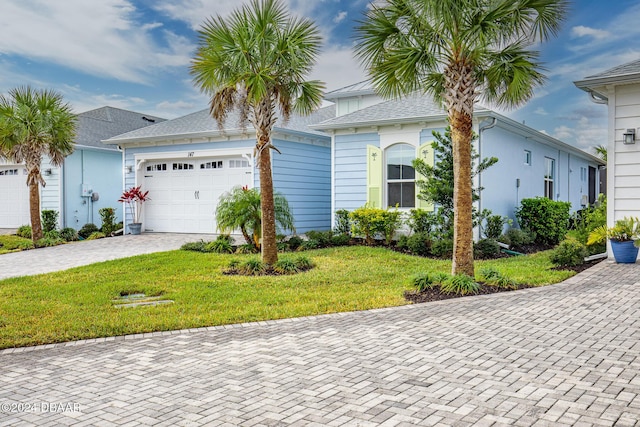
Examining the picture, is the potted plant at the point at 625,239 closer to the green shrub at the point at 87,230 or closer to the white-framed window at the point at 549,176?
the white-framed window at the point at 549,176

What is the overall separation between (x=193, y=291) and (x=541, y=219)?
1059 cm

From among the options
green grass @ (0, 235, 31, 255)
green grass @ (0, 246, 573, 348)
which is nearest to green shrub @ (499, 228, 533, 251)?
green grass @ (0, 246, 573, 348)

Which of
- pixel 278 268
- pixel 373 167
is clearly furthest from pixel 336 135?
pixel 278 268

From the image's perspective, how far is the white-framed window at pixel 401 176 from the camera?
14250mm

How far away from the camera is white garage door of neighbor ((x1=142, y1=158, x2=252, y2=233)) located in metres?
16.8

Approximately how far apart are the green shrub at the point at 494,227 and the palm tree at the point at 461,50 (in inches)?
204

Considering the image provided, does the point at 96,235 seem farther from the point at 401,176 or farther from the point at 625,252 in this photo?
the point at 625,252

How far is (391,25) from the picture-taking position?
332 inches

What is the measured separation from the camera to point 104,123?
23.3 metres

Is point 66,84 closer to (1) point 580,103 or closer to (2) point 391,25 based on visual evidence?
(2) point 391,25

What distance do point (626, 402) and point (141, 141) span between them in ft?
56.4

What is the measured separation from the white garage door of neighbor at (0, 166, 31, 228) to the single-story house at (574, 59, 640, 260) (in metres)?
20.2

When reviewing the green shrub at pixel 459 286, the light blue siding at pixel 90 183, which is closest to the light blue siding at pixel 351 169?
the green shrub at pixel 459 286

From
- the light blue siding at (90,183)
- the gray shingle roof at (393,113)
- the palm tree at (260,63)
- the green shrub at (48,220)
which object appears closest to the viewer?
the palm tree at (260,63)
